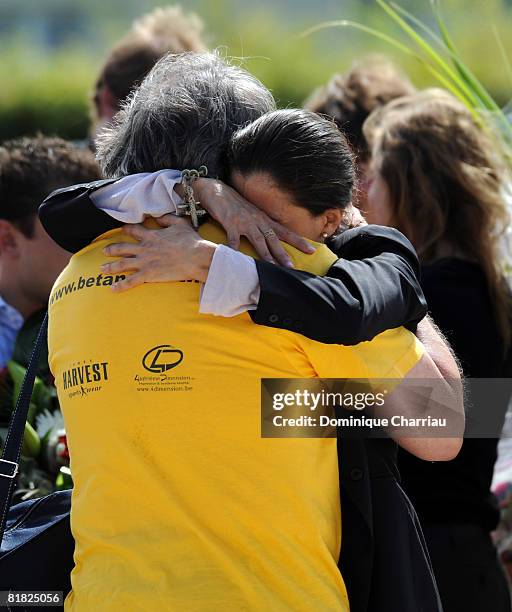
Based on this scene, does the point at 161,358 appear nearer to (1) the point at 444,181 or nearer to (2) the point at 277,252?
(2) the point at 277,252

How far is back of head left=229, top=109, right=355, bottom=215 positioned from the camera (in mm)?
1616

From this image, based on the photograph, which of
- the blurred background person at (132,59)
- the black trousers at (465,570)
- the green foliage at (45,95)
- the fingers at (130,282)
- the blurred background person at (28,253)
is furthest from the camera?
the green foliage at (45,95)

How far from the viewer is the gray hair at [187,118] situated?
67.1 inches

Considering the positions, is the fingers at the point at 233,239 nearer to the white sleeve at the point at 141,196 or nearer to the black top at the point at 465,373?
the white sleeve at the point at 141,196

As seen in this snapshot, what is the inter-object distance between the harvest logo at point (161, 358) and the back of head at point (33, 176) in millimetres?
1556

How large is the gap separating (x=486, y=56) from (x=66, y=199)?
15.7ft

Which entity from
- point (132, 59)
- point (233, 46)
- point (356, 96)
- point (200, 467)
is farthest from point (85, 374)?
point (233, 46)

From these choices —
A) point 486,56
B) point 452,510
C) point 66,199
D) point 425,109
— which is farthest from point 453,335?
point 486,56

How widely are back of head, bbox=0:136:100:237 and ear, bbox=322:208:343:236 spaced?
154 centimetres

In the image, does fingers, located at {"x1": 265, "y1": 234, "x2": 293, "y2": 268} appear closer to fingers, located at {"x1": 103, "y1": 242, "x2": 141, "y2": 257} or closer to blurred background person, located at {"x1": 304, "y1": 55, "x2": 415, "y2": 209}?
fingers, located at {"x1": 103, "y1": 242, "x2": 141, "y2": 257}

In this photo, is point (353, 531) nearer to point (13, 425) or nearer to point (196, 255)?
point (196, 255)

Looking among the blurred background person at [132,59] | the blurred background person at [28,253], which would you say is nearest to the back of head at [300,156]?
the blurred background person at [28,253]

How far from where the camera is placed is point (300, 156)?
63.5 inches

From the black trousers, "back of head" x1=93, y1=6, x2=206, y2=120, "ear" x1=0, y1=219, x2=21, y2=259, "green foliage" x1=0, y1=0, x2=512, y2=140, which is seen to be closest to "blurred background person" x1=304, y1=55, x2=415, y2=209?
"back of head" x1=93, y1=6, x2=206, y2=120
